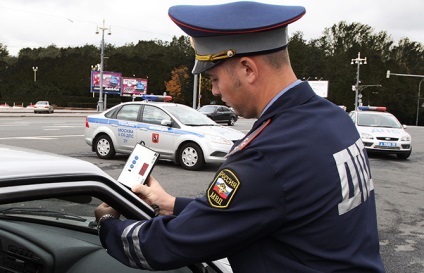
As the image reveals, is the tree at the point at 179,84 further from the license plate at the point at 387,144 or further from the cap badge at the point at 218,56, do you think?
the cap badge at the point at 218,56

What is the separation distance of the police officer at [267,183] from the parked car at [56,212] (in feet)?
0.44

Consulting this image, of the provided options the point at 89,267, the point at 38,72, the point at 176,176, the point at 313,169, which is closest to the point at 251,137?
the point at 313,169

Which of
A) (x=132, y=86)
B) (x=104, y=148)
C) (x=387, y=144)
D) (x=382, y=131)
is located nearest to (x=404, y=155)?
(x=387, y=144)

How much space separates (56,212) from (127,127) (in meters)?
8.27

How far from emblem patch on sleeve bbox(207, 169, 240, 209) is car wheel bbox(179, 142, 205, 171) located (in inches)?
321

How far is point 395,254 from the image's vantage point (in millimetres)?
4703

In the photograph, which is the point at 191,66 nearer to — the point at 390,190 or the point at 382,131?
the point at 382,131

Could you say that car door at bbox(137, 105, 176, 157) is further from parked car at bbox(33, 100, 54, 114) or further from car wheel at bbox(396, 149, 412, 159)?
parked car at bbox(33, 100, 54, 114)

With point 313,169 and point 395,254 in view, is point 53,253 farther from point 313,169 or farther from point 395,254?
point 395,254

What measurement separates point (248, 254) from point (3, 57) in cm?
9291

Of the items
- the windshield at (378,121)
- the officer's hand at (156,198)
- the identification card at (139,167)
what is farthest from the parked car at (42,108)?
the officer's hand at (156,198)

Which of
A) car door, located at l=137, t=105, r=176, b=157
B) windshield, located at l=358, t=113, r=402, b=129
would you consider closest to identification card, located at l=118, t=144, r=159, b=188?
car door, located at l=137, t=105, r=176, b=157

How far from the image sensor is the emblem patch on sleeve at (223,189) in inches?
46.6

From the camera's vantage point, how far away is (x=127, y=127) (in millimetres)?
10133
